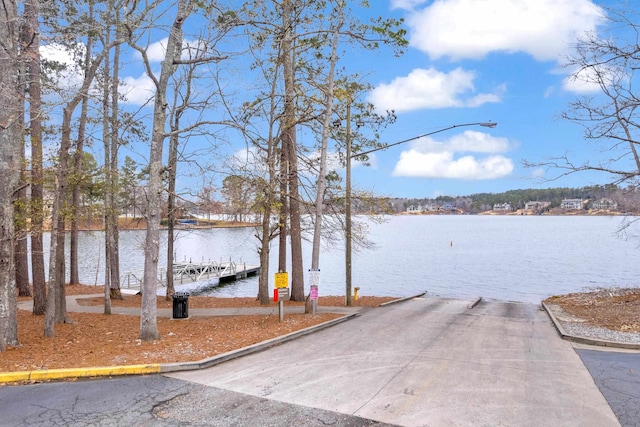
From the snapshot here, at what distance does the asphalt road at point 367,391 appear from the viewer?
555 cm

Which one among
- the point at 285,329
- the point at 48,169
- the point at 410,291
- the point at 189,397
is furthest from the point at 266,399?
the point at 410,291

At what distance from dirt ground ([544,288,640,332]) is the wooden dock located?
23497 millimetres

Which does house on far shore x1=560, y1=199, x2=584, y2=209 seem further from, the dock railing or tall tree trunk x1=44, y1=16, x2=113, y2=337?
tall tree trunk x1=44, y1=16, x2=113, y2=337

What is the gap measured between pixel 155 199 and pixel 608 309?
14.2m

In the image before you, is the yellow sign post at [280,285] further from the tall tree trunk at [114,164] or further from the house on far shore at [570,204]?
the house on far shore at [570,204]

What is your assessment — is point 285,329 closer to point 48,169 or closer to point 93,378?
point 93,378

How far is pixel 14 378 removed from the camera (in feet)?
22.5

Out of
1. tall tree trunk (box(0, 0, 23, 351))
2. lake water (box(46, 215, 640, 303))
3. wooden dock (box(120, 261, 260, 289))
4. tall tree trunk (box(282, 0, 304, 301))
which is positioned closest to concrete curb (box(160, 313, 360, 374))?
tall tree trunk (box(0, 0, 23, 351))

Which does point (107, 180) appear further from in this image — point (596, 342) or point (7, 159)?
point (596, 342)

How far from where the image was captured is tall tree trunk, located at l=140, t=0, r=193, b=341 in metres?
9.40

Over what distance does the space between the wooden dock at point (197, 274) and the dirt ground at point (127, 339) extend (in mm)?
16441

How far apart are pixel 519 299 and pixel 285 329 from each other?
19559 mm

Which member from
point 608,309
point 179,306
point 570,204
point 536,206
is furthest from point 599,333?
point 536,206

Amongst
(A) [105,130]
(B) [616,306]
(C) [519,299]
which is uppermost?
(A) [105,130]
